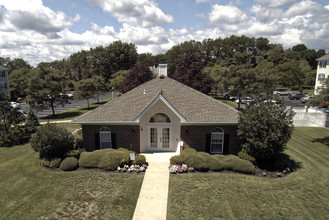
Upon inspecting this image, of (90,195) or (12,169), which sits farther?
(12,169)

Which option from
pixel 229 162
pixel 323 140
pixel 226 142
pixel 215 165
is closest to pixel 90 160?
pixel 215 165

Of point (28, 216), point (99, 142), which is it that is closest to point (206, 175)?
point (99, 142)

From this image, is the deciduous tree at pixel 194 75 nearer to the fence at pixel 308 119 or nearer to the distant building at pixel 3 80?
the fence at pixel 308 119

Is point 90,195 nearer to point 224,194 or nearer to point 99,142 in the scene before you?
point 99,142

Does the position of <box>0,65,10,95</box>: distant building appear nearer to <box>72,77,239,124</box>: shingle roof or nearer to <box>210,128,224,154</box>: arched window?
<box>72,77,239,124</box>: shingle roof

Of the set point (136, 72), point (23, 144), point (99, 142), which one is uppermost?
point (136, 72)

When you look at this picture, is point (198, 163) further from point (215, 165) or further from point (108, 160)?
point (108, 160)
